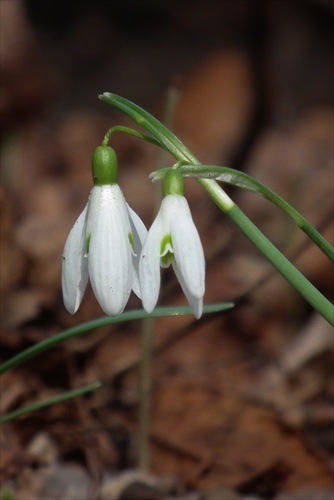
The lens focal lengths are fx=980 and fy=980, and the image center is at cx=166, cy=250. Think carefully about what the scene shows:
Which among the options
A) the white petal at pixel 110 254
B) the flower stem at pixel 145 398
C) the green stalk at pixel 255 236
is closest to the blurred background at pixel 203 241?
the flower stem at pixel 145 398

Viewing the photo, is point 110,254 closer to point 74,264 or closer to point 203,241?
point 74,264

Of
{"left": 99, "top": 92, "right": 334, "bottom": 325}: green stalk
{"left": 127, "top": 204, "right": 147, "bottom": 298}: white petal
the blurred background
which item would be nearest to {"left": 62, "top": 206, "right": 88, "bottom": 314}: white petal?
{"left": 127, "top": 204, "right": 147, "bottom": 298}: white petal

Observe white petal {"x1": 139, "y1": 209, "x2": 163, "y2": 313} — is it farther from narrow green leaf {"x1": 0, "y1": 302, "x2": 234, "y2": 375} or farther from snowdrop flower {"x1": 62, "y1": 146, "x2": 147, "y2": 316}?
narrow green leaf {"x1": 0, "y1": 302, "x2": 234, "y2": 375}

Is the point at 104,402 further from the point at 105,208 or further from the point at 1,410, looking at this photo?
the point at 105,208

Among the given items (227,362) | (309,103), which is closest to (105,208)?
(227,362)

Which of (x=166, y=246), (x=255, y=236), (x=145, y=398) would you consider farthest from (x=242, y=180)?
(x=145, y=398)

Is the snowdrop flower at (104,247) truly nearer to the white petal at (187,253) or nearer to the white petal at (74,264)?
A: the white petal at (74,264)
